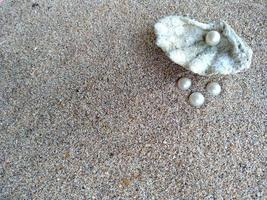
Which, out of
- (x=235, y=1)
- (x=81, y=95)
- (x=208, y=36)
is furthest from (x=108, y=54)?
(x=235, y=1)

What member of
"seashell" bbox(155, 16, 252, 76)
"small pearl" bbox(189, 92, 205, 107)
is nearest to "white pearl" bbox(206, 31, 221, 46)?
"seashell" bbox(155, 16, 252, 76)

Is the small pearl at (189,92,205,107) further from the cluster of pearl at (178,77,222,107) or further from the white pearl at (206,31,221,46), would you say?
the white pearl at (206,31,221,46)

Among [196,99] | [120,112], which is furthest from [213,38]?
[120,112]

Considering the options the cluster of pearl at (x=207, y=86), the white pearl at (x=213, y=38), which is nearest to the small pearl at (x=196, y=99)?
the cluster of pearl at (x=207, y=86)

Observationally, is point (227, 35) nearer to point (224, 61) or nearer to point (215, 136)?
point (224, 61)

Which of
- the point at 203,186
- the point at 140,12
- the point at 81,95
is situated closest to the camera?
the point at 203,186

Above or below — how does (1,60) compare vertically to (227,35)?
below
